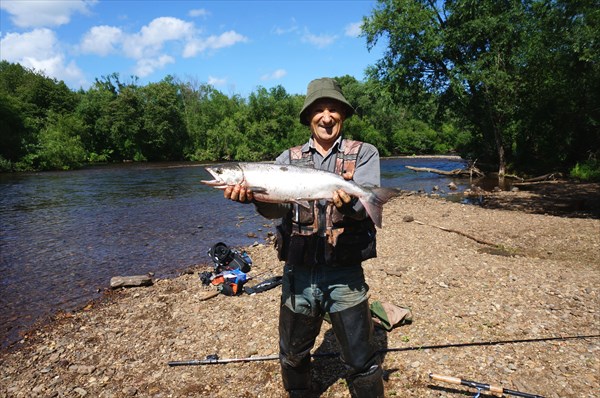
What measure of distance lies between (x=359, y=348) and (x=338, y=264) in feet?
2.84

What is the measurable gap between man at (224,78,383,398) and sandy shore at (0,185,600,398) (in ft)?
4.85

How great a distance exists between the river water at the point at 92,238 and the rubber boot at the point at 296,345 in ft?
21.0

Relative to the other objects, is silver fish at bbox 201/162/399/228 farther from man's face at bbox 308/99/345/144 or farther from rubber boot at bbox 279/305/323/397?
rubber boot at bbox 279/305/323/397

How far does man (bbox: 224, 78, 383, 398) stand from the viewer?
3.49 m

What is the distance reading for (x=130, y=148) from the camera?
65.7 meters

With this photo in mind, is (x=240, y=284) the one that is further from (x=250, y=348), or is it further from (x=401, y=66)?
(x=401, y=66)

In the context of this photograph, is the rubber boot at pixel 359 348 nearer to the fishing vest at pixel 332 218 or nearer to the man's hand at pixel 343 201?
the fishing vest at pixel 332 218

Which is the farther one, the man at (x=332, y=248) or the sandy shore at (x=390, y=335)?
the sandy shore at (x=390, y=335)

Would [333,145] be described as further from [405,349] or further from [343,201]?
[405,349]

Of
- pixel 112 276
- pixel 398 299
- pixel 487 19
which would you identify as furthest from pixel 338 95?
pixel 487 19

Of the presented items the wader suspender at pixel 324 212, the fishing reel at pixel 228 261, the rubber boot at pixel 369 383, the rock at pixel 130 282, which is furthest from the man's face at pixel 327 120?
the rock at pixel 130 282

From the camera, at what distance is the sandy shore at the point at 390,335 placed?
4910mm

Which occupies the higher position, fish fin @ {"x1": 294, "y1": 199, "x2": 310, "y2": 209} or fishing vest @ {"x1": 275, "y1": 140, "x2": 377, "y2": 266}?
fish fin @ {"x1": 294, "y1": 199, "x2": 310, "y2": 209}

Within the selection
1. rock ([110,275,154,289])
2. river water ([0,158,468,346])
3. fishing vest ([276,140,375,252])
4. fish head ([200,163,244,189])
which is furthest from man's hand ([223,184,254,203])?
rock ([110,275,154,289])
